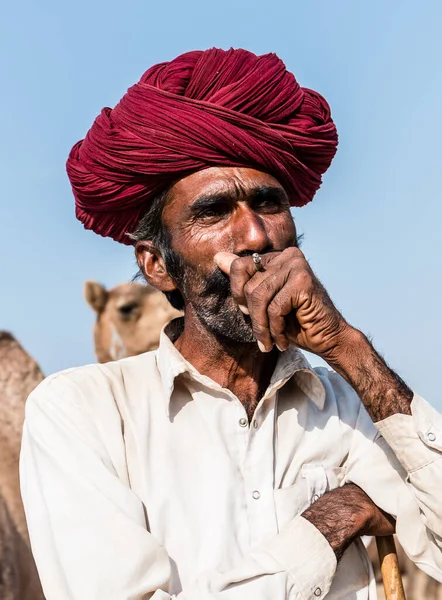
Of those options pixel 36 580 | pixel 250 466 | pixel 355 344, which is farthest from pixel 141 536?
pixel 36 580

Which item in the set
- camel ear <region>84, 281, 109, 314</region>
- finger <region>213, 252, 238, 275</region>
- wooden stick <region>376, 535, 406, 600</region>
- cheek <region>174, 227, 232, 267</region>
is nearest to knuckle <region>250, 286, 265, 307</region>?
finger <region>213, 252, 238, 275</region>

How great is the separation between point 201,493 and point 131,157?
A: 1.06m

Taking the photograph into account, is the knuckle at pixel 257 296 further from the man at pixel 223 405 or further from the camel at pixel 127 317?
the camel at pixel 127 317

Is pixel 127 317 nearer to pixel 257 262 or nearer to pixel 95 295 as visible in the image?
pixel 95 295

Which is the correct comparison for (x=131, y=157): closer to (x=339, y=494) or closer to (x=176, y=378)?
(x=176, y=378)

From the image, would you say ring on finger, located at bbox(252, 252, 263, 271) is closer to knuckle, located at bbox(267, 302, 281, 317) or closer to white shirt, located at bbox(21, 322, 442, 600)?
knuckle, located at bbox(267, 302, 281, 317)

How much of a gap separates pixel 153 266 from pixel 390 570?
4.06ft

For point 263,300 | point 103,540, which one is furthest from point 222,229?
point 103,540

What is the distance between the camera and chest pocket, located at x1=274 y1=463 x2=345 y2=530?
10.5ft

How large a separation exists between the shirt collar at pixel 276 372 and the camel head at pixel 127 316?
721 cm

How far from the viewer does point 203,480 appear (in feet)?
10.4

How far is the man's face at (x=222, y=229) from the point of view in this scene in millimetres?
3373

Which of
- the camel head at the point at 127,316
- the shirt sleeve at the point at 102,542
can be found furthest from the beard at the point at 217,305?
the camel head at the point at 127,316

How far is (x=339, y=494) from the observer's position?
10.7ft
